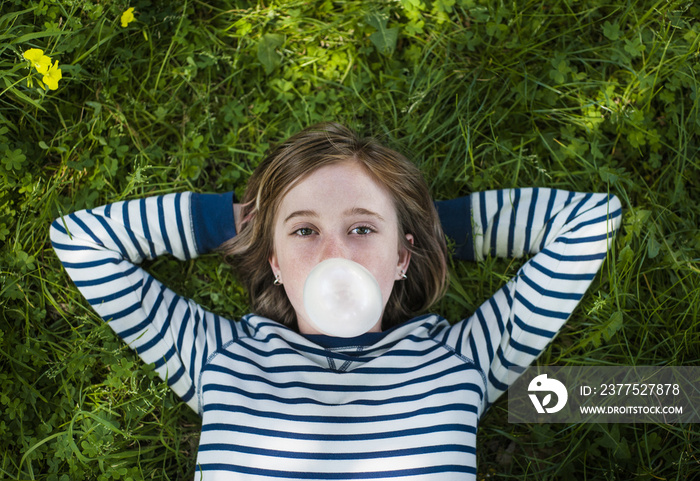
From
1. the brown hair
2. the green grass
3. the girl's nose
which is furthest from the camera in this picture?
the green grass

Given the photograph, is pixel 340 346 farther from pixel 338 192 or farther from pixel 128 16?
pixel 128 16

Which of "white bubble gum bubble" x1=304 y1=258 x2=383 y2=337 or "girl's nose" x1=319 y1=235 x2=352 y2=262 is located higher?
"girl's nose" x1=319 y1=235 x2=352 y2=262

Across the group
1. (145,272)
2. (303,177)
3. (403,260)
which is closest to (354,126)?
(303,177)

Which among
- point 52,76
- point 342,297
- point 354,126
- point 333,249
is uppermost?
point 354,126

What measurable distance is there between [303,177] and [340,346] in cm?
72

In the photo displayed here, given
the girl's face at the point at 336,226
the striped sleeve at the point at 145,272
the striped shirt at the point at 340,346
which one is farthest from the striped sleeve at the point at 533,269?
the striped sleeve at the point at 145,272

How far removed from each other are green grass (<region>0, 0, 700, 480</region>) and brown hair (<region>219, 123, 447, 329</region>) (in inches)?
8.0

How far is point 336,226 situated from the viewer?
7.11 feet

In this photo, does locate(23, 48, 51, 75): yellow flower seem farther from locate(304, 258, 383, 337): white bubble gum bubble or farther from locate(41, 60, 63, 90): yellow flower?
locate(304, 258, 383, 337): white bubble gum bubble

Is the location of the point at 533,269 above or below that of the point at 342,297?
above

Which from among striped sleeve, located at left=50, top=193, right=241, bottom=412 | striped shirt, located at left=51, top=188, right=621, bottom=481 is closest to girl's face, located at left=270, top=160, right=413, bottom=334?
striped shirt, located at left=51, top=188, right=621, bottom=481

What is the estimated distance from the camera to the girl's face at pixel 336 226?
2.15 meters

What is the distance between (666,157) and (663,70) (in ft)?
1.40

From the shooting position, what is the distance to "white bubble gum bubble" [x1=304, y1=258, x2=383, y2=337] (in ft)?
5.91
